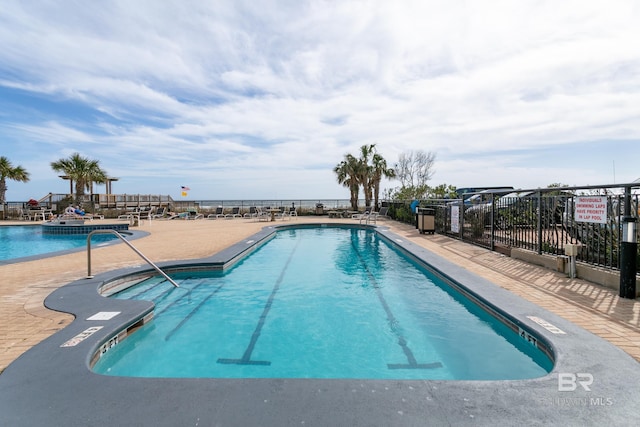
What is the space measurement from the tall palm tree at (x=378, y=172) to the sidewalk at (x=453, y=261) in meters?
16.4

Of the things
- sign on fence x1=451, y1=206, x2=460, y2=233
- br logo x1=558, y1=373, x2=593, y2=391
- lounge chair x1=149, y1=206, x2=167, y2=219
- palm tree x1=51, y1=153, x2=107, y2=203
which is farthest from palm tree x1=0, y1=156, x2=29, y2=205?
br logo x1=558, y1=373, x2=593, y2=391

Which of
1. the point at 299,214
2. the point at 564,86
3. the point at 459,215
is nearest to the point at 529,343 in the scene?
the point at 459,215

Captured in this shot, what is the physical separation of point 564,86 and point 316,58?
6.97m

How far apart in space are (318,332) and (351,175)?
2142 cm

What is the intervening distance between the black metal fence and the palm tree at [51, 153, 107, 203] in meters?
25.5

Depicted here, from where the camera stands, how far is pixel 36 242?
39.8ft

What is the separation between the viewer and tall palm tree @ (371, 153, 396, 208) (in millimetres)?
24922

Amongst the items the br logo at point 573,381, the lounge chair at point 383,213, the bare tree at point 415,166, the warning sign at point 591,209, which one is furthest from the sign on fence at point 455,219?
the bare tree at point 415,166

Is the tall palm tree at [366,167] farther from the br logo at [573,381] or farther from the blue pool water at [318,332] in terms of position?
the br logo at [573,381]

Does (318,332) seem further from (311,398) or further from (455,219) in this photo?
(455,219)

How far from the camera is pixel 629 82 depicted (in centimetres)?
775

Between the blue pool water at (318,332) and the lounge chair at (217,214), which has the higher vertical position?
the lounge chair at (217,214)

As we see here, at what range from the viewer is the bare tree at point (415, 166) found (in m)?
29.6

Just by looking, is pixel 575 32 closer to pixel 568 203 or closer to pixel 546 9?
pixel 546 9
